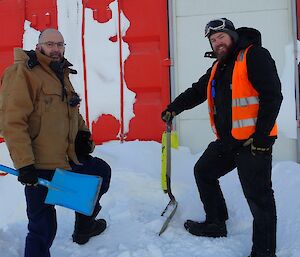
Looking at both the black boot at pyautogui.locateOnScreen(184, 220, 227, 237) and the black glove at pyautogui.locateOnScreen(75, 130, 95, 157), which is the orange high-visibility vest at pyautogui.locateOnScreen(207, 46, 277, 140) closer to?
the black boot at pyautogui.locateOnScreen(184, 220, 227, 237)

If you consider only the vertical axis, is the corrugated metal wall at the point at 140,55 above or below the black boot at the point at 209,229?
above

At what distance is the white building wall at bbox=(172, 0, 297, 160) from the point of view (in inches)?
173

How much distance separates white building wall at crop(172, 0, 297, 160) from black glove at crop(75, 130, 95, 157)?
1.66 m

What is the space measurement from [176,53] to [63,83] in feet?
6.57

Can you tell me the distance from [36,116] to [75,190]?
0.54 meters

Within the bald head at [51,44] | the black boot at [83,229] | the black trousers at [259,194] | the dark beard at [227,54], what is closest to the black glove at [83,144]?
the black boot at [83,229]

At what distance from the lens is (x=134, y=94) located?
468cm

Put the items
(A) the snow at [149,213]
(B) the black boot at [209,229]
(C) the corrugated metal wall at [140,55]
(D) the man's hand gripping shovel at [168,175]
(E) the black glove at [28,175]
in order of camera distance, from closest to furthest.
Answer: (E) the black glove at [28,175] < (A) the snow at [149,213] < (B) the black boot at [209,229] < (D) the man's hand gripping shovel at [168,175] < (C) the corrugated metal wall at [140,55]

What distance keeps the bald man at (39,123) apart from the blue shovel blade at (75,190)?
Answer: 0.30 ft

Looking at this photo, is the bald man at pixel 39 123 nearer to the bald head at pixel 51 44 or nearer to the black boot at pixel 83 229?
the bald head at pixel 51 44

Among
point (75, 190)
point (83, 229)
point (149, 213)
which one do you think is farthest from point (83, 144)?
point (149, 213)

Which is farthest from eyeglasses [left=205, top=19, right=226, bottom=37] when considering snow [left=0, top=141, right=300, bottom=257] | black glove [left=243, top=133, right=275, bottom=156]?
snow [left=0, top=141, right=300, bottom=257]

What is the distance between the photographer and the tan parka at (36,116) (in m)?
2.54

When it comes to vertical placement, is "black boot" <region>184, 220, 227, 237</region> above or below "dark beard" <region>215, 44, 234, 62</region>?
below
